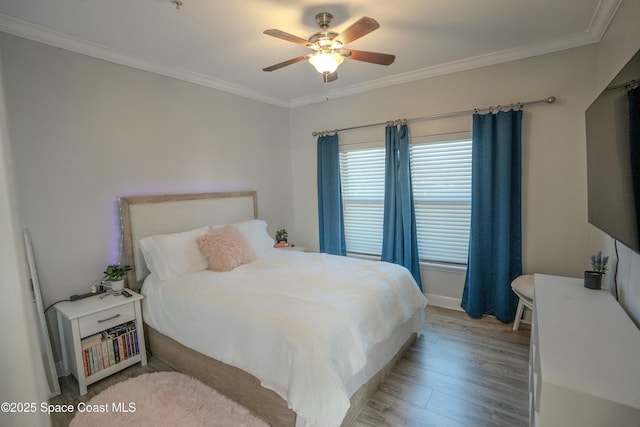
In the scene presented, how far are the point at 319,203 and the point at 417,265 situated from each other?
1.56 m

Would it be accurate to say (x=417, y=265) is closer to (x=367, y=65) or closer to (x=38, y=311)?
(x=367, y=65)

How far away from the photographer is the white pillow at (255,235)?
3.29 meters

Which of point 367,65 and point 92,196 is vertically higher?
point 367,65

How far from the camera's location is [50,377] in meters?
2.11

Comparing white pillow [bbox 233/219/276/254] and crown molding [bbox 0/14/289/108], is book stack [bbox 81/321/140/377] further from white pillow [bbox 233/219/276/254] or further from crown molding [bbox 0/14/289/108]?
crown molding [bbox 0/14/289/108]

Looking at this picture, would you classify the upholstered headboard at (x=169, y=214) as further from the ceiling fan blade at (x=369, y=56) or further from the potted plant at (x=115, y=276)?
the ceiling fan blade at (x=369, y=56)

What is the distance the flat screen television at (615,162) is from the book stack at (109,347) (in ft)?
10.4

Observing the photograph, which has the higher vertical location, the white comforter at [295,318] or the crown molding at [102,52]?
the crown molding at [102,52]

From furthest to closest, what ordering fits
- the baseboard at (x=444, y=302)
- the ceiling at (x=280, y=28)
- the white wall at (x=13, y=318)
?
the baseboard at (x=444, y=302) → the ceiling at (x=280, y=28) → the white wall at (x=13, y=318)

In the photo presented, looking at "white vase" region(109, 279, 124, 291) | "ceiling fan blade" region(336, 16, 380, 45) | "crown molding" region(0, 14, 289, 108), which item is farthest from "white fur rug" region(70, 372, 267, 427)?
"crown molding" region(0, 14, 289, 108)

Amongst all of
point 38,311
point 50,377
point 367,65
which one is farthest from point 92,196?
point 367,65

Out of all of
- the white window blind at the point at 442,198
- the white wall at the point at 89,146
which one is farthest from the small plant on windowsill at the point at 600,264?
the white wall at the point at 89,146

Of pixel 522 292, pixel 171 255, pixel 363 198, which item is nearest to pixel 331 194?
pixel 363 198

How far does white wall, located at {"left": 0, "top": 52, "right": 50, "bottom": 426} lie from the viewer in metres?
0.35
